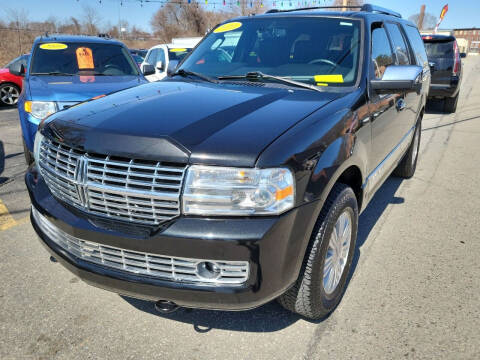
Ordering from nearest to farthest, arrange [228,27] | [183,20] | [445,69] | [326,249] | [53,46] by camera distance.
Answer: [326,249], [228,27], [53,46], [445,69], [183,20]

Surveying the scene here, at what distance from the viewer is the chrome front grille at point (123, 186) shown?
1.85 m

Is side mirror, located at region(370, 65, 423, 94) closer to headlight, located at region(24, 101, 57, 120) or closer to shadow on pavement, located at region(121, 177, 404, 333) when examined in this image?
shadow on pavement, located at region(121, 177, 404, 333)

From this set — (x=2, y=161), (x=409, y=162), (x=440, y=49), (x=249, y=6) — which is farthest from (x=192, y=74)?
(x=249, y=6)

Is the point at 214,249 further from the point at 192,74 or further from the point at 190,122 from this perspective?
the point at 192,74

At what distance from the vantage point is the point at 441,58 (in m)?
10.2

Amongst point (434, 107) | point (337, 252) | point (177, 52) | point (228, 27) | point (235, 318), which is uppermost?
point (228, 27)

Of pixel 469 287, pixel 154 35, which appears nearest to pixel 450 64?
pixel 469 287

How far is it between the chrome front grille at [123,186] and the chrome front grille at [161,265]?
0.56ft

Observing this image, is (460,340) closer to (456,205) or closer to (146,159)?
(146,159)

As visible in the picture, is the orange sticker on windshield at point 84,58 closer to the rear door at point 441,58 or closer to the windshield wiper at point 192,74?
the windshield wiper at point 192,74

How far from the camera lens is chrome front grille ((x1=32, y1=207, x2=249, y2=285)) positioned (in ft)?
6.21

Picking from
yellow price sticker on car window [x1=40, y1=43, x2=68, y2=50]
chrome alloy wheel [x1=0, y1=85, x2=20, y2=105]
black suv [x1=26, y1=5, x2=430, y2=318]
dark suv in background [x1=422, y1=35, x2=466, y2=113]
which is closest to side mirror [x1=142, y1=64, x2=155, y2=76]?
yellow price sticker on car window [x1=40, y1=43, x2=68, y2=50]

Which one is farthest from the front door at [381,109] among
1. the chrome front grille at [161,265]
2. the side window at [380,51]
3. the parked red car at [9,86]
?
the parked red car at [9,86]

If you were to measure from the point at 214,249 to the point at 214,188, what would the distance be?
27 centimetres
